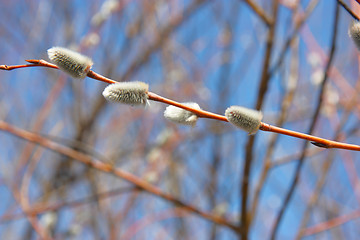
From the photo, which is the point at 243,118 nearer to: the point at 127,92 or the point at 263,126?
the point at 263,126

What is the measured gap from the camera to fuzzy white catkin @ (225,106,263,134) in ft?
1.77

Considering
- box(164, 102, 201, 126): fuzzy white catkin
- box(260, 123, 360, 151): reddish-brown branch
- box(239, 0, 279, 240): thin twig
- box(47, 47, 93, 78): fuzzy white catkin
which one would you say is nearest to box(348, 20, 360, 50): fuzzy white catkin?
box(260, 123, 360, 151): reddish-brown branch

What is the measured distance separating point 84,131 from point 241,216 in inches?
52.9

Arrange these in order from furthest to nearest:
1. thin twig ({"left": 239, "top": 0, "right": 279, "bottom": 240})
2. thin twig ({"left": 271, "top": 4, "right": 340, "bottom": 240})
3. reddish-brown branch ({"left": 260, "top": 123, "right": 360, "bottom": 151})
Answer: thin twig ({"left": 239, "top": 0, "right": 279, "bottom": 240})
thin twig ({"left": 271, "top": 4, "right": 340, "bottom": 240})
reddish-brown branch ({"left": 260, "top": 123, "right": 360, "bottom": 151})

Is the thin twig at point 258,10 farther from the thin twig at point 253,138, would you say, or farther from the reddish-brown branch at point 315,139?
the reddish-brown branch at point 315,139

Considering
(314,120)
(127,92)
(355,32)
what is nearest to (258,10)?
(314,120)

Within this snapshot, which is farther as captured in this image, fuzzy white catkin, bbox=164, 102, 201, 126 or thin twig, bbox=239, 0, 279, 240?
thin twig, bbox=239, 0, 279, 240

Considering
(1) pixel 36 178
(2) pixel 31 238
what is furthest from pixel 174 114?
(1) pixel 36 178

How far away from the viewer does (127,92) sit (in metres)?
0.55

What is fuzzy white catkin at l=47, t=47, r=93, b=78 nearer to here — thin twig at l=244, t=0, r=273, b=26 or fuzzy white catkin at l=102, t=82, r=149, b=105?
fuzzy white catkin at l=102, t=82, r=149, b=105

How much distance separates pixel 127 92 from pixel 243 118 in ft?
0.62

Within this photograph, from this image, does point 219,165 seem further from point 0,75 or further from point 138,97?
point 0,75

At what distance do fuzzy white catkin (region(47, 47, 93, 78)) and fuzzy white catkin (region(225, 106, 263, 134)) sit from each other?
0.23 meters

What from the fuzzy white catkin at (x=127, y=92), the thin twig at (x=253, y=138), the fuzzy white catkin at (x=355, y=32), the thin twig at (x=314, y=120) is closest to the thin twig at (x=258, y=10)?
the thin twig at (x=253, y=138)
